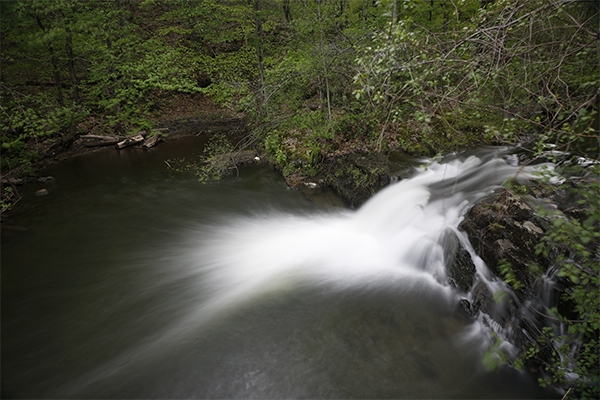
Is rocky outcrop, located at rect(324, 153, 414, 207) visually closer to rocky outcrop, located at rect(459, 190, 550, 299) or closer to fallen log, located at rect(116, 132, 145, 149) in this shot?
rocky outcrop, located at rect(459, 190, 550, 299)

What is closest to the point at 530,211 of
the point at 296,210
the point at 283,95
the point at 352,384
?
the point at 352,384

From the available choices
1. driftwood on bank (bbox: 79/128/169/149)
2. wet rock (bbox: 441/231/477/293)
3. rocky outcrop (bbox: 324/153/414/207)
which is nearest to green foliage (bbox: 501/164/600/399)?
wet rock (bbox: 441/231/477/293)

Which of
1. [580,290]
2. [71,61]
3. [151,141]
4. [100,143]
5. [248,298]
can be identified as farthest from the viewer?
[151,141]

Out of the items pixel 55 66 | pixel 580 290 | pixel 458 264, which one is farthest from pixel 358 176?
pixel 55 66

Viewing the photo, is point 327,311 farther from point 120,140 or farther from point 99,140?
point 99,140

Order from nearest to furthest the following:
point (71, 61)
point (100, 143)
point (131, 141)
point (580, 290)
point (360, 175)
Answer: point (580, 290), point (360, 175), point (71, 61), point (100, 143), point (131, 141)

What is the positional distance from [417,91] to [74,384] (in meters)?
5.31

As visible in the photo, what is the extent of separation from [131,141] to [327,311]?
11977mm

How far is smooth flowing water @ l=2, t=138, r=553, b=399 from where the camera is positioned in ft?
12.6

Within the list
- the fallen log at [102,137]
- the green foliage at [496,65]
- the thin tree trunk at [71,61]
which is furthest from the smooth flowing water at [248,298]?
the thin tree trunk at [71,61]

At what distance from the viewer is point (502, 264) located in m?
4.09

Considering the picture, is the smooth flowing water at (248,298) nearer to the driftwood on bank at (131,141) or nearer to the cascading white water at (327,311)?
the cascading white water at (327,311)

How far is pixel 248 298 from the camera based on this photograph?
5.23m

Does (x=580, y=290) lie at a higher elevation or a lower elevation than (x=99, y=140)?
lower
